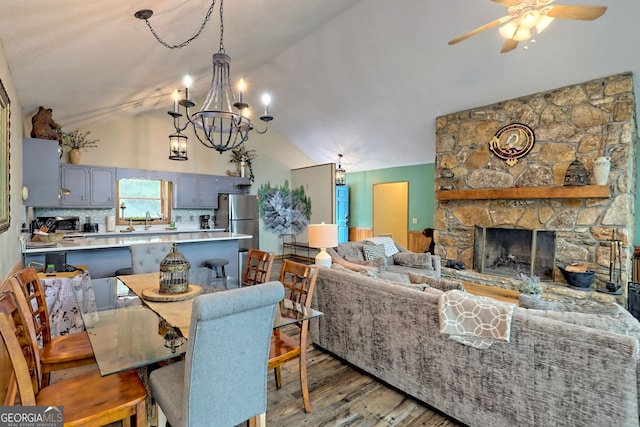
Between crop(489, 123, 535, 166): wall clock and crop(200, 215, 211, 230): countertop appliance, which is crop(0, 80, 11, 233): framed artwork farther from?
crop(489, 123, 535, 166): wall clock

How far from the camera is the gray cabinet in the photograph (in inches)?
142

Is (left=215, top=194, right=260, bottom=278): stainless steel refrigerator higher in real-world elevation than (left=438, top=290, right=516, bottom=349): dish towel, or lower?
higher

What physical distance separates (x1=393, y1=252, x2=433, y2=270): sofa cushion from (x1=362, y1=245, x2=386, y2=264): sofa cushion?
35cm

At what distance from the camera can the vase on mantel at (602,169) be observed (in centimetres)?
402

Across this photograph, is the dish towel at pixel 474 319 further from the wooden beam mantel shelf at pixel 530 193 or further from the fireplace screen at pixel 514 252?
the fireplace screen at pixel 514 252

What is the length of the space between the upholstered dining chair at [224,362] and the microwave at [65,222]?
5317 mm

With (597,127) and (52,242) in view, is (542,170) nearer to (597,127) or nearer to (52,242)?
(597,127)

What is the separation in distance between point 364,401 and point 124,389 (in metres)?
1.52

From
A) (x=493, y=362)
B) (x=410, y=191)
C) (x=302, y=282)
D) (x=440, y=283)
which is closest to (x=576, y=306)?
(x=493, y=362)

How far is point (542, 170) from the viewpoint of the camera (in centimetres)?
462

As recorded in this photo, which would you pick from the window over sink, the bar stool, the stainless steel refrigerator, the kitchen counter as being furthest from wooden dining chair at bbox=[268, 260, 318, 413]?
the window over sink

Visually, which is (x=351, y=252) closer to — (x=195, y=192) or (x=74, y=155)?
(x=195, y=192)

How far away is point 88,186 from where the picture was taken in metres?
5.56

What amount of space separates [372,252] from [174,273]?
134 inches
